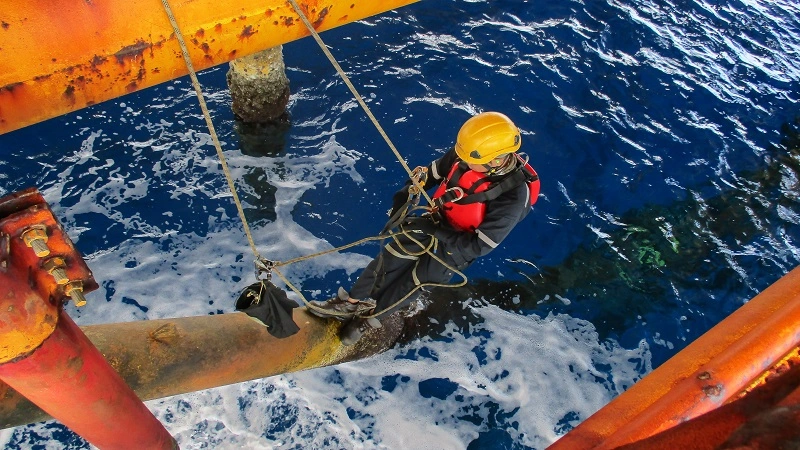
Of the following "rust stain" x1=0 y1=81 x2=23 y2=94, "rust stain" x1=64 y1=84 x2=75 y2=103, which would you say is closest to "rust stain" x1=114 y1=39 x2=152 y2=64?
"rust stain" x1=64 y1=84 x2=75 y2=103

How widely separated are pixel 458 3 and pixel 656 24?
317cm

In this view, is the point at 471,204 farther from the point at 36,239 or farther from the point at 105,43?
the point at 36,239

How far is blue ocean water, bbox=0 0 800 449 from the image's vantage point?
5.05m

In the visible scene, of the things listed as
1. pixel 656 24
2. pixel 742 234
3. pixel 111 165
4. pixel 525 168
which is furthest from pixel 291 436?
pixel 656 24

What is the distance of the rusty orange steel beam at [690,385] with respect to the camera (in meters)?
1.37

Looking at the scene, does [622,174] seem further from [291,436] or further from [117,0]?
[117,0]

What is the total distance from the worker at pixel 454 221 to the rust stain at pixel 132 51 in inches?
72.0

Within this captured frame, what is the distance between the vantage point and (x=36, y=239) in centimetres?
186

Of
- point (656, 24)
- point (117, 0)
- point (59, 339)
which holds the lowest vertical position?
point (656, 24)

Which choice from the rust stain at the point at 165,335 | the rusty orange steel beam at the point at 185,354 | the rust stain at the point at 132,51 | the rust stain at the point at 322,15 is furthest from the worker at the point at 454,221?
the rust stain at the point at 132,51

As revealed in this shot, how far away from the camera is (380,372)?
17.3 feet

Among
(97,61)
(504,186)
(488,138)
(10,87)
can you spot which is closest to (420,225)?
(504,186)

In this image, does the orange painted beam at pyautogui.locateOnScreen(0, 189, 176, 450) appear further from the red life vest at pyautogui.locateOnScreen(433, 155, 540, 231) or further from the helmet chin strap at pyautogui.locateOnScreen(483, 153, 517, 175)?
the helmet chin strap at pyautogui.locateOnScreen(483, 153, 517, 175)

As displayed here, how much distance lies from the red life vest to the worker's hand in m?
0.14
